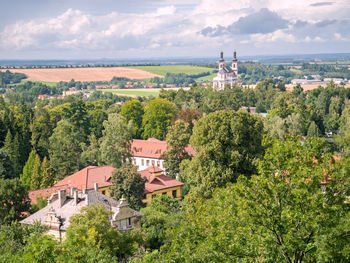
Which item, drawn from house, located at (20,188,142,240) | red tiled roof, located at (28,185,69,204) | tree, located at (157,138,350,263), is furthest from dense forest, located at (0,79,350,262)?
red tiled roof, located at (28,185,69,204)

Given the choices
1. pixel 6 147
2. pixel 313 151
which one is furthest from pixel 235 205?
pixel 6 147

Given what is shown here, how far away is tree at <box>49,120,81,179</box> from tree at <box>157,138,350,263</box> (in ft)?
151

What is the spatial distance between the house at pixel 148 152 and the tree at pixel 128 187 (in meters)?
21.4

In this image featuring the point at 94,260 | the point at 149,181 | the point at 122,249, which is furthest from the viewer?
the point at 149,181

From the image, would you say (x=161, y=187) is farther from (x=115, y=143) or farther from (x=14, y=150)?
(x=14, y=150)

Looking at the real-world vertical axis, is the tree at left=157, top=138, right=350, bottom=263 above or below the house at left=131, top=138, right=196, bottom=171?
above

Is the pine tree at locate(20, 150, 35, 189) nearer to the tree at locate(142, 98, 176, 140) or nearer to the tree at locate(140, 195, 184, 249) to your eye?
the tree at locate(140, 195, 184, 249)

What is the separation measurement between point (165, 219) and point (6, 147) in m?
31.5

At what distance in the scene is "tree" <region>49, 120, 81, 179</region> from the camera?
6128cm

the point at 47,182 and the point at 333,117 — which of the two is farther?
the point at 333,117

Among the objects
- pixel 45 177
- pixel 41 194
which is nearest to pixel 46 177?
pixel 45 177

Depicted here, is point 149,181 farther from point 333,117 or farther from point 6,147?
point 333,117

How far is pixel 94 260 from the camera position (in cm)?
2084

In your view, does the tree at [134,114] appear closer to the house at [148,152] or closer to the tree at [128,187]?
the house at [148,152]
